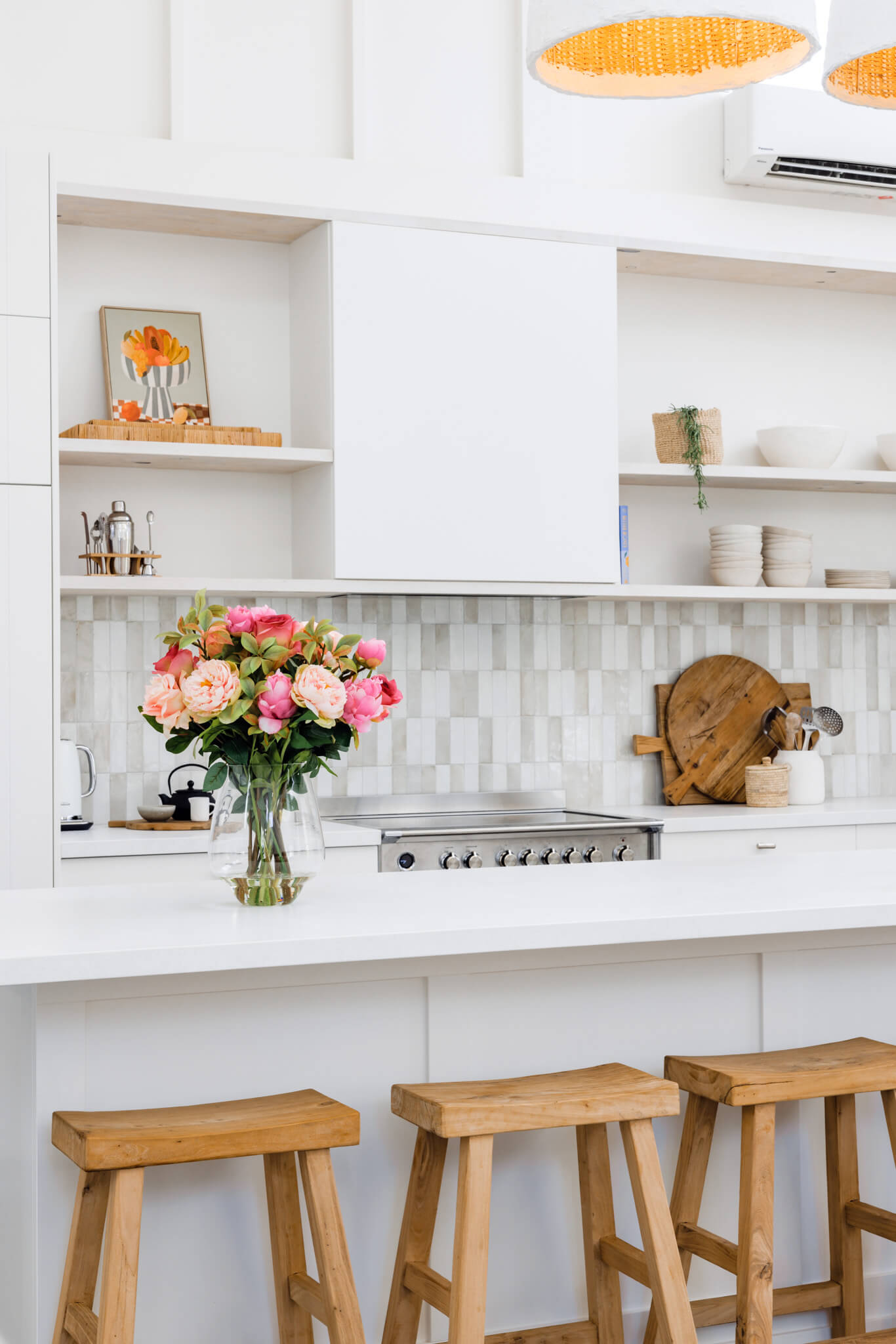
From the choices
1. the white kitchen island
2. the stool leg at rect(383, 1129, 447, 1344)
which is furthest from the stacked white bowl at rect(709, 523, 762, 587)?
the stool leg at rect(383, 1129, 447, 1344)

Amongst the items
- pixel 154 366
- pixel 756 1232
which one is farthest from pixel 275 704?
pixel 154 366

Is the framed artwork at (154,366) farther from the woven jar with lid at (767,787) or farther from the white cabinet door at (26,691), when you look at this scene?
the woven jar with lid at (767,787)

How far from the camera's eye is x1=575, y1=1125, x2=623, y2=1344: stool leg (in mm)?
2146

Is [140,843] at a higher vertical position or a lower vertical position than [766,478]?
lower

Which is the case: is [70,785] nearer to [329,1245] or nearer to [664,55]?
[329,1245]

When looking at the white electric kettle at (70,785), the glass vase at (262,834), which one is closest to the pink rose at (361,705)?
the glass vase at (262,834)

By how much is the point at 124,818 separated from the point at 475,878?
164 centimetres

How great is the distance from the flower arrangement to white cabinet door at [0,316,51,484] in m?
1.46

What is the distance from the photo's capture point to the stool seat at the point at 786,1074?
6.66 ft

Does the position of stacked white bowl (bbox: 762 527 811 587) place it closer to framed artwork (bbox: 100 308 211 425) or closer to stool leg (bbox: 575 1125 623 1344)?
framed artwork (bbox: 100 308 211 425)

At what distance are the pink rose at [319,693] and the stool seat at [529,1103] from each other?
540 mm

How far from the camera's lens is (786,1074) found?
6.75ft

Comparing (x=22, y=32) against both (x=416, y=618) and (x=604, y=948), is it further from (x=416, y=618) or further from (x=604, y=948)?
(x=604, y=948)

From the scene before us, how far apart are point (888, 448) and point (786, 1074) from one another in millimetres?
2912
